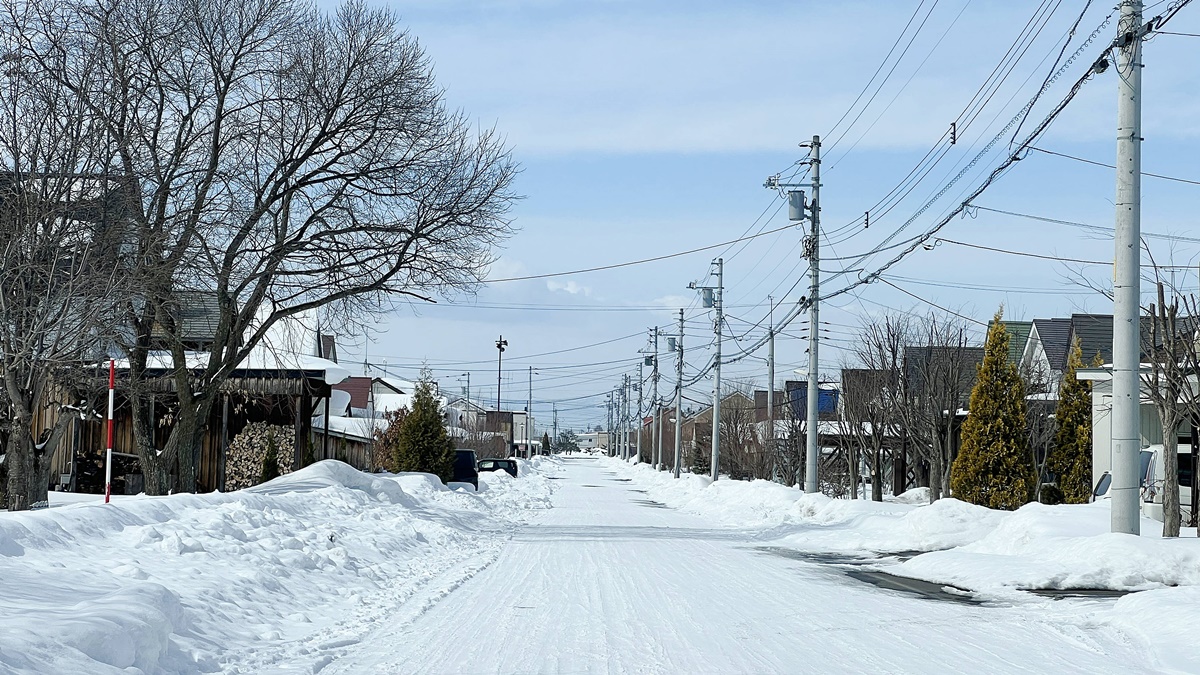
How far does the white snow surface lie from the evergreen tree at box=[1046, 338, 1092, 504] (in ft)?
44.9

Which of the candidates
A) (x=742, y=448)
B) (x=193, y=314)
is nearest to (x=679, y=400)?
(x=742, y=448)

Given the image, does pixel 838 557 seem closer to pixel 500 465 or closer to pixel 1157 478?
pixel 1157 478

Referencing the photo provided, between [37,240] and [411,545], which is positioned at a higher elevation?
[37,240]

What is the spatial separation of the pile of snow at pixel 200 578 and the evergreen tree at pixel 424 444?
1963 centimetres

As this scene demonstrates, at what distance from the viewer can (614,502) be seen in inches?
1539

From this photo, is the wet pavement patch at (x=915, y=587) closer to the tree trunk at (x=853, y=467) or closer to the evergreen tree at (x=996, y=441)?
the evergreen tree at (x=996, y=441)

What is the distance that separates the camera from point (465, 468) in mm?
40156

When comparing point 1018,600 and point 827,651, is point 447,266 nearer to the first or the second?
point 1018,600

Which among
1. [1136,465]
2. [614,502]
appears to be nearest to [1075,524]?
[1136,465]

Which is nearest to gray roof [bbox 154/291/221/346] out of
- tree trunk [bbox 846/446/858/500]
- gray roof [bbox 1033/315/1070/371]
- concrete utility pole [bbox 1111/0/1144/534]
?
concrete utility pole [bbox 1111/0/1144/534]

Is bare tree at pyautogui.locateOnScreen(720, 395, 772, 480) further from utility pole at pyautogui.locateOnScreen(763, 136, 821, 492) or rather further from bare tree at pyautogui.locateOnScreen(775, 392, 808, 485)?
utility pole at pyautogui.locateOnScreen(763, 136, 821, 492)

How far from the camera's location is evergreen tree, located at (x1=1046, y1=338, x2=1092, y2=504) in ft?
105

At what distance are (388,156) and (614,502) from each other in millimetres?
19125

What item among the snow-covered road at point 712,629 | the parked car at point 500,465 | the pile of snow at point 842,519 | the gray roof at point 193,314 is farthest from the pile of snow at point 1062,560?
the parked car at point 500,465
